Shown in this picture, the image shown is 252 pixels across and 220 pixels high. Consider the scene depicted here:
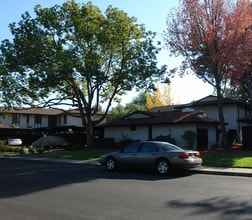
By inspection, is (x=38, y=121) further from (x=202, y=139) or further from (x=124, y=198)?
(x=124, y=198)

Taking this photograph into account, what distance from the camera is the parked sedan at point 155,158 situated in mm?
16219

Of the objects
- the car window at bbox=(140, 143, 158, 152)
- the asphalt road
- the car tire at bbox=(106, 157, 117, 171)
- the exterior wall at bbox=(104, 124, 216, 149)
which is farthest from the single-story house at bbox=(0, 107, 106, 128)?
the asphalt road

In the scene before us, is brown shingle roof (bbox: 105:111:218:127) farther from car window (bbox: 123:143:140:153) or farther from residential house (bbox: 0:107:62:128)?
residential house (bbox: 0:107:62:128)

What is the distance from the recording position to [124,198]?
10.1 m

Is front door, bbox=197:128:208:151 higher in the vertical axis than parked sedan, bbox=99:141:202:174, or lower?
higher

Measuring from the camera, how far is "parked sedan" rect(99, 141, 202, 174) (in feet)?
53.2

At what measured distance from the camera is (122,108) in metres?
102

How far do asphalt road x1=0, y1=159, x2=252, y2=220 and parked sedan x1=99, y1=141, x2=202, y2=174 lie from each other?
173 cm

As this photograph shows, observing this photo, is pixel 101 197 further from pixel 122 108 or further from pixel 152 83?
pixel 122 108

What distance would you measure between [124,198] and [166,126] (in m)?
23.1

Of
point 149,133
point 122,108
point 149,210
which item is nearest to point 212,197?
point 149,210

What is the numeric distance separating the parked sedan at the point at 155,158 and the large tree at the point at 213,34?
524 inches

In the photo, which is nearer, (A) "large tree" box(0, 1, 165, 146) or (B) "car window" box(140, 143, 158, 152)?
(B) "car window" box(140, 143, 158, 152)

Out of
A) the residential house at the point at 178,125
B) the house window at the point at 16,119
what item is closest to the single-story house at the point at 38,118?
the house window at the point at 16,119
